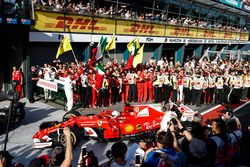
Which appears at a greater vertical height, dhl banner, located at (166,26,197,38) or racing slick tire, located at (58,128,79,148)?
dhl banner, located at (166,26,197,38)

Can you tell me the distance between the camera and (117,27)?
62.4ft

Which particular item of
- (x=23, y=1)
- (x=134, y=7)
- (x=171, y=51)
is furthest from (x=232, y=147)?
(x=171, y=51)

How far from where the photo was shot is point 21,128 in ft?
30.5

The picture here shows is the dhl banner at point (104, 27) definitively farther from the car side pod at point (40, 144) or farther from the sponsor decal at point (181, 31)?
the car side pod at point (40, 144)

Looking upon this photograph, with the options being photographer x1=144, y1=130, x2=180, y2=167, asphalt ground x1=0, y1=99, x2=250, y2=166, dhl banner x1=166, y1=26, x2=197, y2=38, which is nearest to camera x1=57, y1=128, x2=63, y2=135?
asphalt ground x1=0, y1=99, x2=250, y2=166

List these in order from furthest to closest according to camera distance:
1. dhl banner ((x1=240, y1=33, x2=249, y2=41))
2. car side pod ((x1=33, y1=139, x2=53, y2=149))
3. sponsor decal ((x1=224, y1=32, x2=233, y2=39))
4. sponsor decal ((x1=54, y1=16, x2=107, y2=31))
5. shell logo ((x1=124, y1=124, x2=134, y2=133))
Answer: dhl banner ((x1=240, y1=33, x2=249, y2=41)), sponsor decal ((x1=224, y1=32, x2=233, y2=39)), sponsor decal ((x1=54, y1=16, x2=107, y2=31)), shell logo ((x1=124, y1=124, x2=134, y2=133)), car side pod ((x1=33, y1=139, x2=53, y2=149))

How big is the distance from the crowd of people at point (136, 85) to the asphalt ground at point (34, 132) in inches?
24.3

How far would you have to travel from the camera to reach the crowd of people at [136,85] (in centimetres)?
1210

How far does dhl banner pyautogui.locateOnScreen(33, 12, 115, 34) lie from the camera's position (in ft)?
46.6

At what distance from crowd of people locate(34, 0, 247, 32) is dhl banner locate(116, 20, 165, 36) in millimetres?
428

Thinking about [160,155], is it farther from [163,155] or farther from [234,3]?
[234,3]

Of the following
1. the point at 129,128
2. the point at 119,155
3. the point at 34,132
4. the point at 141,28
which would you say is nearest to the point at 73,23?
the point at 141,28

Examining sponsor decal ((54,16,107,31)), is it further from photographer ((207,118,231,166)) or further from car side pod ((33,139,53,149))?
photographer ((207,118,231,166))

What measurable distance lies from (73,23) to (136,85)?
17.1ft
